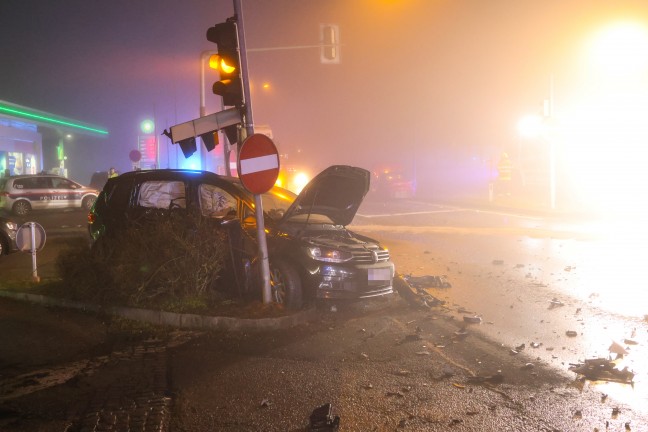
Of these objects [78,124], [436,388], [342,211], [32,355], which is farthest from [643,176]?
[78,124]

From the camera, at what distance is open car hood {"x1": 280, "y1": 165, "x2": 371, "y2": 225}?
23.7ft

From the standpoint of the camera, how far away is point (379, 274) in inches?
285

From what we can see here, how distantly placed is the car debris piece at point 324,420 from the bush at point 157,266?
3.05 meters

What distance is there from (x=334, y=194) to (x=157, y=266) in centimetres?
259

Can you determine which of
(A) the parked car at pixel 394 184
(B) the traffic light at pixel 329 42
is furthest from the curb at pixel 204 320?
(A) the parked car at pixel 394 184

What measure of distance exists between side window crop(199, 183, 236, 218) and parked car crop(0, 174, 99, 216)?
15034 mm

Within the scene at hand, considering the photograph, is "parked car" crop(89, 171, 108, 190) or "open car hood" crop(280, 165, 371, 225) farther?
"parked car" crop(89, 171, 108, 190)

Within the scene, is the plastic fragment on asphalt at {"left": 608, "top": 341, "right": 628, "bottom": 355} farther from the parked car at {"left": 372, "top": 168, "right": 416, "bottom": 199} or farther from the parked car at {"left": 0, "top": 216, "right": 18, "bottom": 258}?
the parked car at {"left": 372, "top": 168, "right": 416, "bottom": 199}

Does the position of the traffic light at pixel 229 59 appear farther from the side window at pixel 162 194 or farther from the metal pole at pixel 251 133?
the side window at pixel 162 194

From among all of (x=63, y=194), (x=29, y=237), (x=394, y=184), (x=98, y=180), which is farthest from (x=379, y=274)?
(x=394, y=184)

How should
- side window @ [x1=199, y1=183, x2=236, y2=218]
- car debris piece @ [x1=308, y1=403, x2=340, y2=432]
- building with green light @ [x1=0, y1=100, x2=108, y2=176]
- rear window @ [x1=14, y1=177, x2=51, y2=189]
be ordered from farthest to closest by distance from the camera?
building with green light @ [x1=0, y1=100, x2=108, y2=176] < rear window @ [x1=14, y1=177, x2=51, y2=189] < side window @ [x1=199, y1=183, x2=236, y2=218] < car debris piece @ [x1=308, y1=403, x2=340, y2=432]

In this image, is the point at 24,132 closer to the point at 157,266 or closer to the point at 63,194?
the point at 63,194

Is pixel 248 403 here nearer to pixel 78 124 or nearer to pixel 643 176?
pixel 643 176

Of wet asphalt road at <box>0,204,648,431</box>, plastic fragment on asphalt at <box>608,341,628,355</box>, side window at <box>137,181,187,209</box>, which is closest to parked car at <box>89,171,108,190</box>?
side window at <box>137,181,187,209</box>
